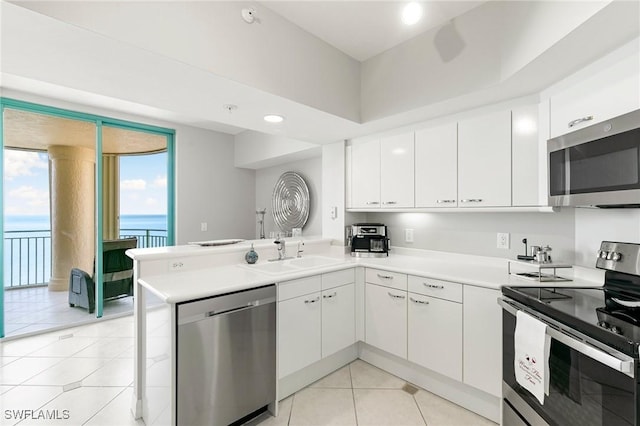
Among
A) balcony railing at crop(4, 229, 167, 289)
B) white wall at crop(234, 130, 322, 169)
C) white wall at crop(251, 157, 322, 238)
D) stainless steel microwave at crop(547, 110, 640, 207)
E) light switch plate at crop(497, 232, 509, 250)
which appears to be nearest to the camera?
stainless steel microwave at crop(547, 110, 640, 207)

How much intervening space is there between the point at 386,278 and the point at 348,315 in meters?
0.46

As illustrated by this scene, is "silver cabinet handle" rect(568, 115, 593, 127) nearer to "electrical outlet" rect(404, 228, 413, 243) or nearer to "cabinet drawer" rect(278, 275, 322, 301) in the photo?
A: "electrical outlet" rect(404, 228, 413, 243)

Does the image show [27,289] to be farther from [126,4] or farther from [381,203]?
[381,203]

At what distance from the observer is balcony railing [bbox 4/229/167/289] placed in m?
3.26

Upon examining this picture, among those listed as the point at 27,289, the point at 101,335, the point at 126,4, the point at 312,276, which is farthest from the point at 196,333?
the point at 27,289

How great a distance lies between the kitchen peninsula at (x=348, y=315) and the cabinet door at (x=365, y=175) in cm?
68

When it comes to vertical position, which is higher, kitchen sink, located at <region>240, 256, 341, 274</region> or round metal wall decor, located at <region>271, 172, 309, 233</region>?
round metal wall decor, located at <region>271, 172, 309, 233</region>

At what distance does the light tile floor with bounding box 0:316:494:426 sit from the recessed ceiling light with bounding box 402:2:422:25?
2.66 m

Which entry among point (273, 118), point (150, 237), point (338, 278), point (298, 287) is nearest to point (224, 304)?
point (298, 287)

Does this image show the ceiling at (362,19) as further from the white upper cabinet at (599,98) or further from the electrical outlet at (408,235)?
the electrical outlet at (408,235)

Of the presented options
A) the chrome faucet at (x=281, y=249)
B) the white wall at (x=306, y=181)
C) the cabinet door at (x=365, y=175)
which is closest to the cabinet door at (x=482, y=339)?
the cabinet door at (x=365, y=175)

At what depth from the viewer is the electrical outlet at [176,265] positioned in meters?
2.02

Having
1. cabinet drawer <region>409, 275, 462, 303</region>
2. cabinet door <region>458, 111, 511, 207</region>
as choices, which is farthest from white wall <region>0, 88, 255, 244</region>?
cabinet door <region>458, 111, 511, 207</region>

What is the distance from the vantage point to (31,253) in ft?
12.7
